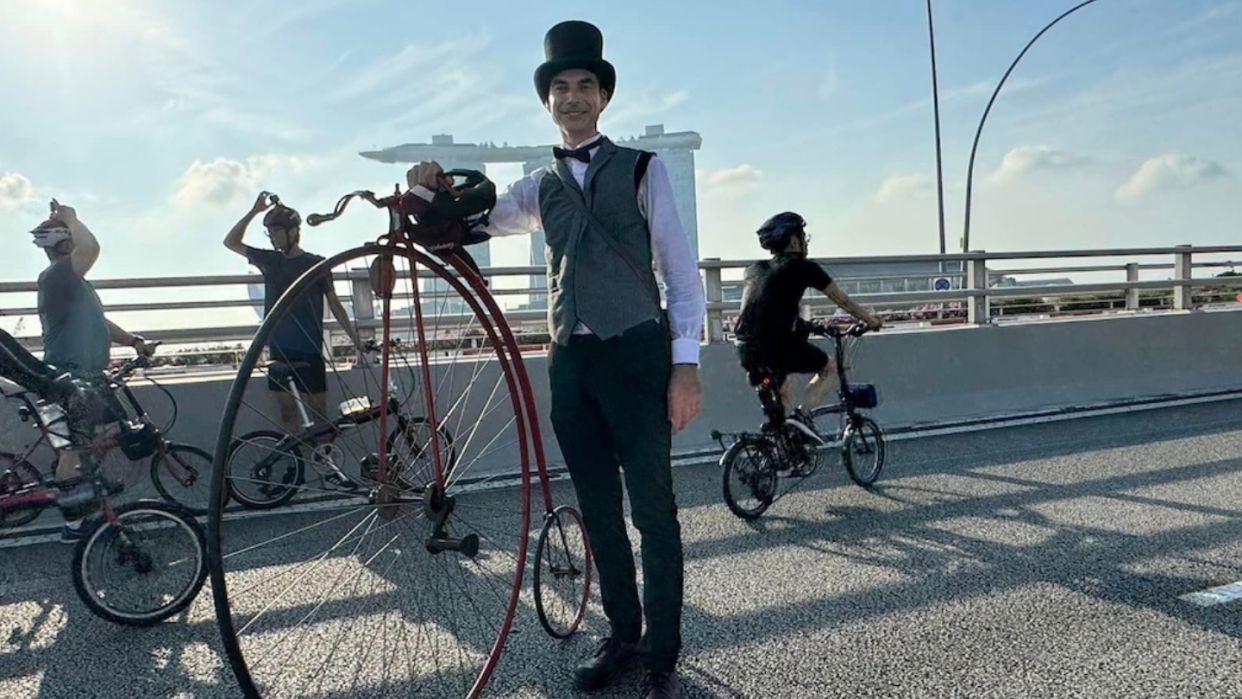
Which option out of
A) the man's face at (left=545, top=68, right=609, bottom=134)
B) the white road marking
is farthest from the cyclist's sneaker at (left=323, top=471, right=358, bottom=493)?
the white road marking

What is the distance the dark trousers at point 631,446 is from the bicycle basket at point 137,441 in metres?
3.24

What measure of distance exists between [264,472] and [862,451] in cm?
407

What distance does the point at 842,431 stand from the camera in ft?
20.9

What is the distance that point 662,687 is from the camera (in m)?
2.95

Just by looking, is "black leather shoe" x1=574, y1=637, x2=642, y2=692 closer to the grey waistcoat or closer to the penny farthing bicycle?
the penny farthing bicycle

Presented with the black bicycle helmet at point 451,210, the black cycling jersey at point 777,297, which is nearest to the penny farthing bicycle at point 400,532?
the black bicycle helmet at point 451,210

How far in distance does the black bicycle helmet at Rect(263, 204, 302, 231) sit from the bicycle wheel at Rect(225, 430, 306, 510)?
4.54 ft

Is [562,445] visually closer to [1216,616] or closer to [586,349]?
[586,349]

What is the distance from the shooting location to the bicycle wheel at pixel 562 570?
351cm

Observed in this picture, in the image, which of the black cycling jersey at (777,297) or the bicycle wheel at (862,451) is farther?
the bicycle wheel at (862,451)

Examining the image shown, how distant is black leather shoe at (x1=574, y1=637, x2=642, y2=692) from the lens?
122 inches

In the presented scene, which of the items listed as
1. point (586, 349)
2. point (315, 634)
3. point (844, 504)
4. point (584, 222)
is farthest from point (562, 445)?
point (844, 504)

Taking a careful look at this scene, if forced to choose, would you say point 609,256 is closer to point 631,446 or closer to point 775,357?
point 631,446

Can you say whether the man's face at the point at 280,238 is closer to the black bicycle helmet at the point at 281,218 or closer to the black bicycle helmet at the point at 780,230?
the black bicycle helmet at the point at 281,218
